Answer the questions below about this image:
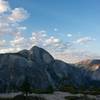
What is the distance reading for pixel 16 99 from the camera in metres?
87.6

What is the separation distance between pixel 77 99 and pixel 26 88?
1903 cm

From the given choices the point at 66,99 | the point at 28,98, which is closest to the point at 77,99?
the point at 66,99

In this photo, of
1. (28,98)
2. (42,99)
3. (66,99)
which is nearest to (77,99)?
(66,99)

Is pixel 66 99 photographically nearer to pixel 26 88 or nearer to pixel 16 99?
pixel 26 88

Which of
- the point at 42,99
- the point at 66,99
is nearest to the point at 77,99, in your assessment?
the point at 66,99

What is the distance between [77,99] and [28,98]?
848 inches

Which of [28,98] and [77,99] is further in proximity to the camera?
[77,99]

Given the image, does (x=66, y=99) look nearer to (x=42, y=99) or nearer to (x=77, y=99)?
(x=77, y=99)

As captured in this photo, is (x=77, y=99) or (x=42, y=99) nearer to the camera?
(x=42, y=99)

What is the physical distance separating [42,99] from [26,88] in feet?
40.1

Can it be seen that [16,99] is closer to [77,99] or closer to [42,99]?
[42,99]

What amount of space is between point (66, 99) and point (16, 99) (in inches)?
871

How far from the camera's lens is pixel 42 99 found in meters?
92.1

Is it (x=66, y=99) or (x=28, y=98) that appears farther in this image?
(x=66, y=99)
